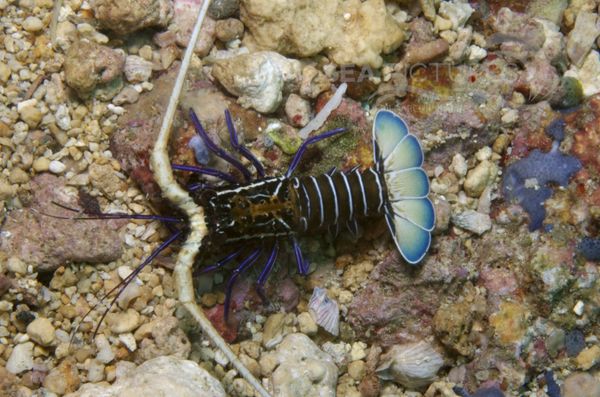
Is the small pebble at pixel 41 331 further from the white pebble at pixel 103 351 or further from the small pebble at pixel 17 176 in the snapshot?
the small pebble at pixel 17 176

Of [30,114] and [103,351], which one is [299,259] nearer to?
[103,351]

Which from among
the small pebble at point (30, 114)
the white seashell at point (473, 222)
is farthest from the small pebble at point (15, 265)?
the white seashell at point (473, 222)

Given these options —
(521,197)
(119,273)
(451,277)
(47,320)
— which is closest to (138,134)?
(119,273)

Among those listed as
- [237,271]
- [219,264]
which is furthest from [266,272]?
[219,264]

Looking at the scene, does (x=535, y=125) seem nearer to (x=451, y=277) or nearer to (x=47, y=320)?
(x=451, y=277)

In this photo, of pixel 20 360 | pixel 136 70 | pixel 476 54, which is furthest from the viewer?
pixel 476 54
